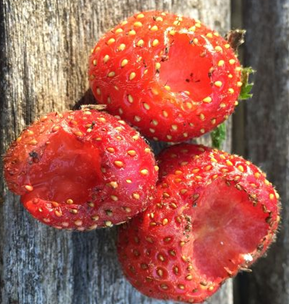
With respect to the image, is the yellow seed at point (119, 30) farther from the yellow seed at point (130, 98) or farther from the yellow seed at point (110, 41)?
the yellow seed at point (130, 98)

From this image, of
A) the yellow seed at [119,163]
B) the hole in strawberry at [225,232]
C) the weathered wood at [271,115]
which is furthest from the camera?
the weathered wood at [271,115]

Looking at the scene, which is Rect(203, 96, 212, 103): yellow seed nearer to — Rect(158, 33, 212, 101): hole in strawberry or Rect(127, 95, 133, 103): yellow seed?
Rect(158, 33, 212, 101): hole in strawberry

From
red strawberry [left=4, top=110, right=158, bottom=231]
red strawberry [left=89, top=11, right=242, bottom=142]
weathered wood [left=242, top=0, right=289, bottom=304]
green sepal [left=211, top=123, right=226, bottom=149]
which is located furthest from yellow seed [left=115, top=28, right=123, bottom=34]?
weathered wood [left=242, top=0, right=289, bottom=304]

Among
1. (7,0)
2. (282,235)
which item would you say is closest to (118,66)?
(7,0)

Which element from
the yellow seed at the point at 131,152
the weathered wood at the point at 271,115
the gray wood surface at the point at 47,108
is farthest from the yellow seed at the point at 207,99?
the weathered wood at the point at 271,115

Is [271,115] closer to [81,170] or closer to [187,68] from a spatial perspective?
[187,68]

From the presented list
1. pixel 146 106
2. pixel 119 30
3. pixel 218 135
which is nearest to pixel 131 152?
pixel 146 106

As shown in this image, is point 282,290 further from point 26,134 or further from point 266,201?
point 26,134
